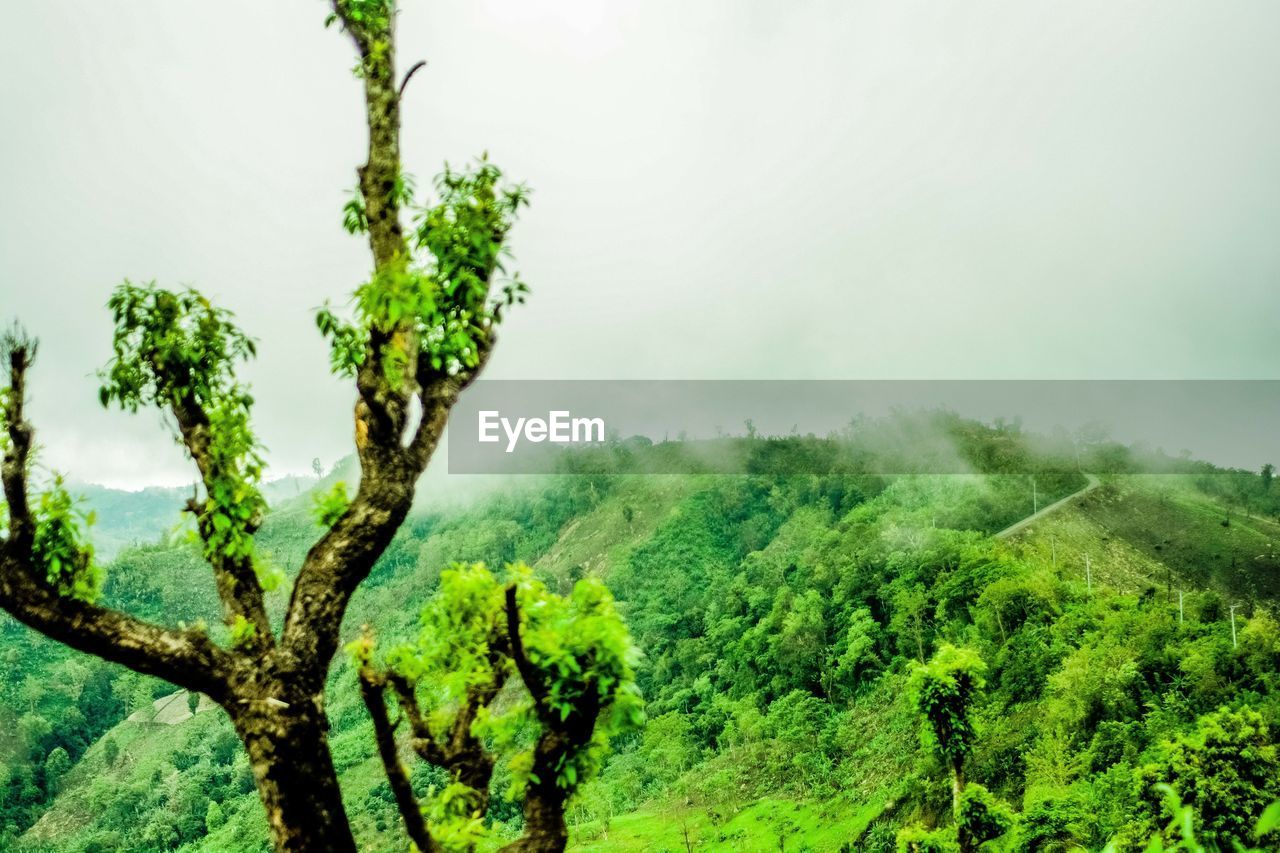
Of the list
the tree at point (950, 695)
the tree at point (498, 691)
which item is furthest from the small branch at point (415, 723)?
the tree at point (950, 695)

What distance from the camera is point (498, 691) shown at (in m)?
3.70

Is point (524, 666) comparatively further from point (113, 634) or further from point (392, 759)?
point (113, 634)

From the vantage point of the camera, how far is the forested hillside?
30.1m

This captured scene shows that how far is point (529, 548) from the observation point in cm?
10119

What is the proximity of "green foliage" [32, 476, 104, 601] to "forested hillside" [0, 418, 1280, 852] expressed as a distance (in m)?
0.74

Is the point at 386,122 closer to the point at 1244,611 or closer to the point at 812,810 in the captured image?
the point at 812,810

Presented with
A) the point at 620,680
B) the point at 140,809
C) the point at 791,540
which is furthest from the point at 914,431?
the point at 620,680

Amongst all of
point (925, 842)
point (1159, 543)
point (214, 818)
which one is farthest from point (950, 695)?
point (214, 818)

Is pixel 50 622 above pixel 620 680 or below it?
above

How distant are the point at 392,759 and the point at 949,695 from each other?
2389cm

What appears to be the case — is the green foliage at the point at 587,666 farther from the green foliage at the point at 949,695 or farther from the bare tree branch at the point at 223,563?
the green foliage at the point at 949,695

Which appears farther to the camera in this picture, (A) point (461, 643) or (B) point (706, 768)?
(B) point (706, 768)

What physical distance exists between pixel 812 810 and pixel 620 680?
143ft

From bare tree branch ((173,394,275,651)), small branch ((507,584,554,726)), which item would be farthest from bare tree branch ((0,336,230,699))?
small branch ((507,584,554,726))
